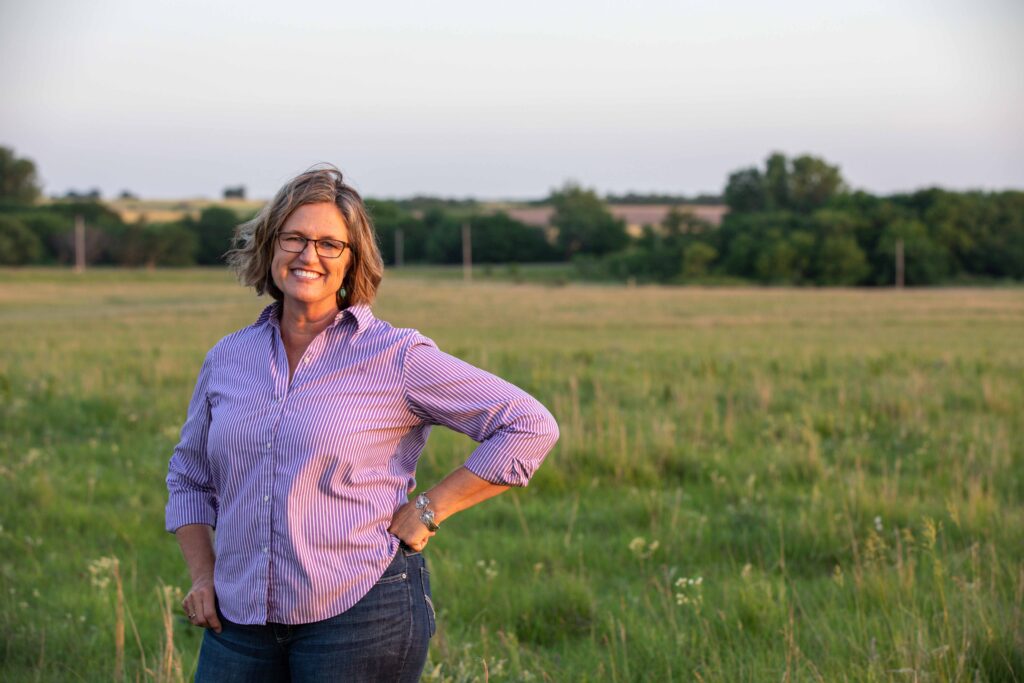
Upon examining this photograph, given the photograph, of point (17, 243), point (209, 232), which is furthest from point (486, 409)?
point (209, 232)

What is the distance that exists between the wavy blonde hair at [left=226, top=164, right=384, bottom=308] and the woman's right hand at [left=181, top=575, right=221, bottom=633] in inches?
30.6

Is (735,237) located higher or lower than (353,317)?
higher

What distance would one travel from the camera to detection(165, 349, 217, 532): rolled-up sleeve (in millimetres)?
2740

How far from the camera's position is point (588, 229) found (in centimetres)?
10600

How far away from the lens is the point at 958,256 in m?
80.4

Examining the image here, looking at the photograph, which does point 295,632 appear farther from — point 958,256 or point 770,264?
point 958,256

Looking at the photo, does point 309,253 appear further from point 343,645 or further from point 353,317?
point 343,645

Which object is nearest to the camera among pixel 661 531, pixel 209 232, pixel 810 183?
pixel 661 531

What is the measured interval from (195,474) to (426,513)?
637 millimetres

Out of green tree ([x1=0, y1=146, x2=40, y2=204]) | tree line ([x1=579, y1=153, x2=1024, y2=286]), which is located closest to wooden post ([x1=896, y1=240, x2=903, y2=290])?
tree line ([x1=579, y1=153, x2=1024, y2=286])

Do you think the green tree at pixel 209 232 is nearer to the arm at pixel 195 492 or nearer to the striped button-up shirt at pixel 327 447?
the arm at pixel 195 492

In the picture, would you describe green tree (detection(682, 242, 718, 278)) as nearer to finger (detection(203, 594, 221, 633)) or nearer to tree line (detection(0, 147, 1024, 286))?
tree line (detection(0, 147, 1024, 286))

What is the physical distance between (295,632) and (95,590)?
3.09m

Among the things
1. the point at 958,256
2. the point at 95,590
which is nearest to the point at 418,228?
the point at 958,256
